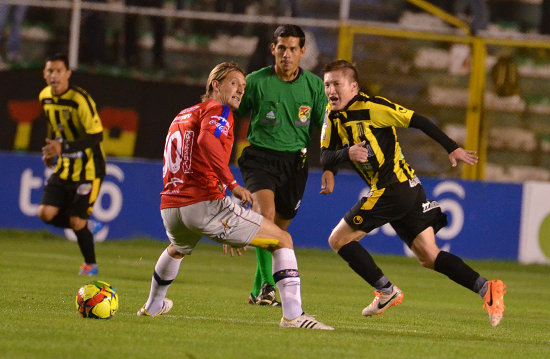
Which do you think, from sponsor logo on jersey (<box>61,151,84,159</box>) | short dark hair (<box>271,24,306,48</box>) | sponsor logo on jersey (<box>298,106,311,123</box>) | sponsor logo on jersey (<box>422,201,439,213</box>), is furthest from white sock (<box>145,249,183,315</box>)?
sponsor logo on jersey (<box>61,151,84,159</box>)

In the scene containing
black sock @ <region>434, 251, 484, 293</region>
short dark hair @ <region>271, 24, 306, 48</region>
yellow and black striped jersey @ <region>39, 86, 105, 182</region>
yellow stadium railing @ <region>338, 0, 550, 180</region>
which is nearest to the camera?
black sock @ <region>434, 251, 484, 293</region>

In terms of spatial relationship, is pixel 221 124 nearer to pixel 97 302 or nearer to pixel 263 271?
pixel 97 302

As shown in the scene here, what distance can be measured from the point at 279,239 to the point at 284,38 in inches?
91.6

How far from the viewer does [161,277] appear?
7.15m

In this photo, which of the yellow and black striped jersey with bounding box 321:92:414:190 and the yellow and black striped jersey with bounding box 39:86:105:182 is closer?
the yellow and black striped jersey with bounding box 321:92:414:190

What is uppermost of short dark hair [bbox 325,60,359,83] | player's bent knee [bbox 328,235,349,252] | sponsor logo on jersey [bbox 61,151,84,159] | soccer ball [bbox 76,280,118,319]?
short dark hair [bbox 325,60,359,83]

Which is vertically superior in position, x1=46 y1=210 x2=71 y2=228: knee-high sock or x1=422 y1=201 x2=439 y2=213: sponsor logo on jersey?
x1=422 y1=201 x2=439 y2=213: sponsor logo on jersey

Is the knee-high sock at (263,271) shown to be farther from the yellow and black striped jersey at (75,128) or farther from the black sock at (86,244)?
the yellow and black striped jersey at (75,128)

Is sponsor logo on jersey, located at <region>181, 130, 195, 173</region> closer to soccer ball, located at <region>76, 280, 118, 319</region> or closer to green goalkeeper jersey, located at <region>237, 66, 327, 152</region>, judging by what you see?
soccer ball, located at <region>76, 280, 118, 319</region>

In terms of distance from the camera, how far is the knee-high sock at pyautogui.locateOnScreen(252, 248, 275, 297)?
879 cm

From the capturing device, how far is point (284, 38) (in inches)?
339

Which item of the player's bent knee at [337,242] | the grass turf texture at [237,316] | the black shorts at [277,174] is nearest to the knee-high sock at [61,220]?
the grass turf texture at [237,316]

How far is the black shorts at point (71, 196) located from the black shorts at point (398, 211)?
3.87m

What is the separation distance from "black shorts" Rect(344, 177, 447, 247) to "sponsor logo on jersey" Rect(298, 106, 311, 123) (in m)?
1.29
